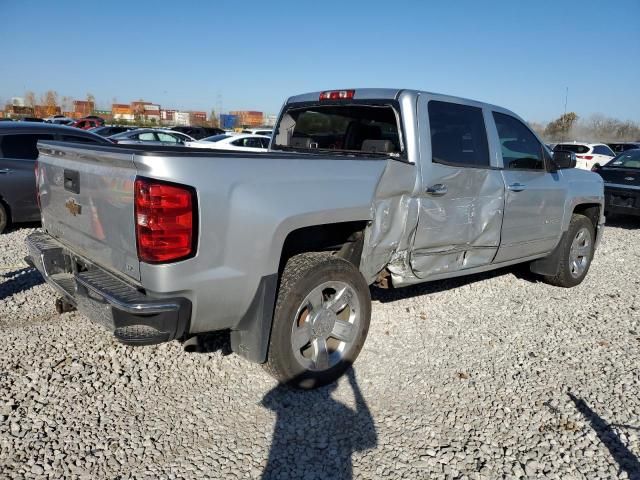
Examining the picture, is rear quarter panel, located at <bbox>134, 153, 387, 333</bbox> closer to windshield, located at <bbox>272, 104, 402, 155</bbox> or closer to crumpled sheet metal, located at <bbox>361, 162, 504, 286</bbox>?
crumpled sheet metal, located at <bbox>361, 162, 504, 286</bbox>

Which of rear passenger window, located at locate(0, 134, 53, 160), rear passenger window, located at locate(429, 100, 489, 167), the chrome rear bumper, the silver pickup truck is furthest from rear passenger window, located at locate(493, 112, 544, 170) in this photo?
rear passenger window, located at locate(0, 134, 53, 160)

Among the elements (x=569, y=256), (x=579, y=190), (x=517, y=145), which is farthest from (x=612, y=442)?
(x=579, y=190)

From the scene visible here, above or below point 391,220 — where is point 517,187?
above

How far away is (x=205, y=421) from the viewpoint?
116 inches

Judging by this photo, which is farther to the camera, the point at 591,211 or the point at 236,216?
the point at 591,211

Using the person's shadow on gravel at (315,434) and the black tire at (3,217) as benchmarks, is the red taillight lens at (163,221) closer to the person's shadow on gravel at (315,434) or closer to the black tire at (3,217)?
the person's shadow on gravel at (315,434)

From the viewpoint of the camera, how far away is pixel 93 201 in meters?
2.85

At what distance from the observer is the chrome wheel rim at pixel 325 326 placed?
3.21 metres

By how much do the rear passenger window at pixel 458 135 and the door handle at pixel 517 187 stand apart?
361 mm

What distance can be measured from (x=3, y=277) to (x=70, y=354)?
2195mm

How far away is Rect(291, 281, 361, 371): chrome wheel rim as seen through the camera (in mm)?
3215

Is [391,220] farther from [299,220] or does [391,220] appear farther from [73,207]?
[73,207]

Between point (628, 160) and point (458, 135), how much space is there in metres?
8.38

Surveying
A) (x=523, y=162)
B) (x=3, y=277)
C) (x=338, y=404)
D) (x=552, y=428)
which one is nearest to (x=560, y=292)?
(x=523, y=162)
